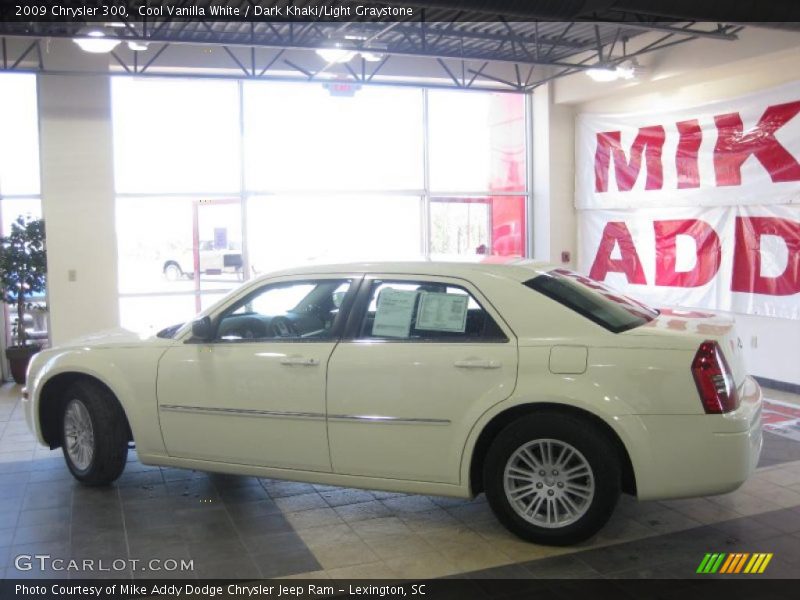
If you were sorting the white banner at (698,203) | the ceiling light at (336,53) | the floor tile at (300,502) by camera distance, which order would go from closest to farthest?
the floor tile at (300,502)
the ceiling light at (336,53)
the white banner at (698,203)

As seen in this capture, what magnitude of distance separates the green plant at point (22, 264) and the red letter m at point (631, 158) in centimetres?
817

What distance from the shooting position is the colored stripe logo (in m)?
3.80

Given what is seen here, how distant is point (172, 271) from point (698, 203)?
7504 mm

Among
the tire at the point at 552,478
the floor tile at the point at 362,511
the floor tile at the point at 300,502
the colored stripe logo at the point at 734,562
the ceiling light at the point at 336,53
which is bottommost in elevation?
the colored stripe logo at the point at 734,562

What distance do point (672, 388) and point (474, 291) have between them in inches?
46.2

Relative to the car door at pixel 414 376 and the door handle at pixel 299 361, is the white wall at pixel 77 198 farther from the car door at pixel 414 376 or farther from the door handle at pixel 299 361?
the car door at pixel 414 376

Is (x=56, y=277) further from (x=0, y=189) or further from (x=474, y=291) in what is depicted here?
(x=474, y=291)

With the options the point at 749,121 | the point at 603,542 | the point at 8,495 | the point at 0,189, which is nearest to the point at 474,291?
the point at 603,542

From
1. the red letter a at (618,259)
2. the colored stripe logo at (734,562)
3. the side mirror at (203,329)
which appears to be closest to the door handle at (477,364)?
the colored stripe logo at (734,562)

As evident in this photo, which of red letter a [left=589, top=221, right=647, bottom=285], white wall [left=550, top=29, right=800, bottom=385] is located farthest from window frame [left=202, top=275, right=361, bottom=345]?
red letter a [left=589, top=221, right=647, bottom=285]

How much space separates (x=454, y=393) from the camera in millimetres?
4109

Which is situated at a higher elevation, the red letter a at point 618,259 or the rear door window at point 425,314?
the red letter a at point 618,259

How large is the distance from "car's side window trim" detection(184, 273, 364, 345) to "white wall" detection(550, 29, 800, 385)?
635 centimetres

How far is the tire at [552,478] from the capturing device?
155 inches
